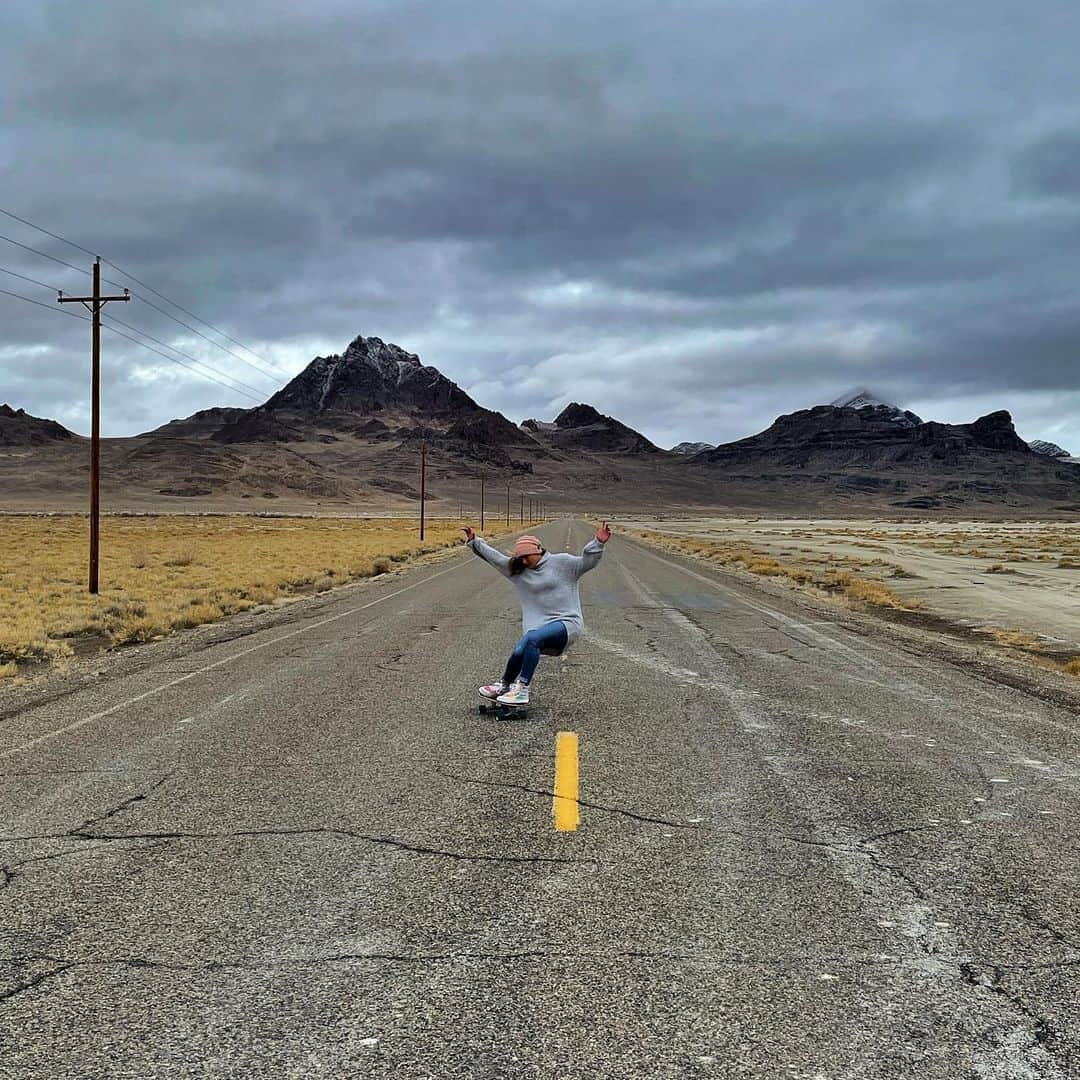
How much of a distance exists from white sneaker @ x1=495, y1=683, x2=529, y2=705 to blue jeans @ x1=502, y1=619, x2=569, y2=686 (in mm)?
80

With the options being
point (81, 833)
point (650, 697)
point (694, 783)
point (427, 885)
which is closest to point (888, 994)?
point (427, 885)

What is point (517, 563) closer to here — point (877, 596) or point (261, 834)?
point (261, 834)

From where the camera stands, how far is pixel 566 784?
21.5 ft

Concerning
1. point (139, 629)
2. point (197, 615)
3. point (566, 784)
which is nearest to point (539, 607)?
point (566, 784)

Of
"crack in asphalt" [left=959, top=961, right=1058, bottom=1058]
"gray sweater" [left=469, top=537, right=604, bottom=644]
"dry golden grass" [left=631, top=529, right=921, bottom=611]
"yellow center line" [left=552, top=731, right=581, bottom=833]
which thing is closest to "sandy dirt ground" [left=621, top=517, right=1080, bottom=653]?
"dry golden grass" [left=631, top=529, right=921, bottom=611]

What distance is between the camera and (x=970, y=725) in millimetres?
8836

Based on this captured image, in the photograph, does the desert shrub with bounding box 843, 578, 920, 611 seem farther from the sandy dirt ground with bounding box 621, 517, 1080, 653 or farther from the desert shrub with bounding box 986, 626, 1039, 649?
the desert shrub with bounding box 986, 626, 1039, 649

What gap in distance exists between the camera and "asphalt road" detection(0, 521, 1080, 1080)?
10.9 feet

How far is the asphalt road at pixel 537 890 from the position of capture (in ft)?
10.9

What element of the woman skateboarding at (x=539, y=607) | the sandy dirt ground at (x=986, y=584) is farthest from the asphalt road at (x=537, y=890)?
the sandy dirt ground at (x=986, y=584)

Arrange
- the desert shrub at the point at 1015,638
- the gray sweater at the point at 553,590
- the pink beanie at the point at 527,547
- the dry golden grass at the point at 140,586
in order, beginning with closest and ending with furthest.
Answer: the pink beanie at the point at 527,547 < the gray sweater at the point at 553,590 < the desert shrub at the point at 1015,638 < the dry golden grass at the point at 140,586

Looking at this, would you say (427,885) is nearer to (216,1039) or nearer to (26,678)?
(216,1039)

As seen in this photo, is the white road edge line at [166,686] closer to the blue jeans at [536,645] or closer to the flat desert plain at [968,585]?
the blue jeans at [536,645]

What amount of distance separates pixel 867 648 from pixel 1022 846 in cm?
955
